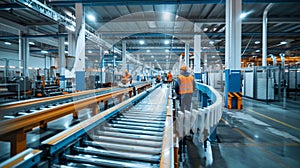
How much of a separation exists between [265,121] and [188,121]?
4.27m

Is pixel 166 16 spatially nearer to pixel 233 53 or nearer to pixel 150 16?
pixel 150 16

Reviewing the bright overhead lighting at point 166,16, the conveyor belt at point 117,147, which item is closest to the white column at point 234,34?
the bright overhead lighting at point 166,16

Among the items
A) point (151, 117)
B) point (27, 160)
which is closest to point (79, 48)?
point (151, 117)

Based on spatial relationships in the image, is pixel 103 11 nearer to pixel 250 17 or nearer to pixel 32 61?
pixel 250 17

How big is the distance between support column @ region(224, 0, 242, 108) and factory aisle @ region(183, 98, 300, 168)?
2.01 meters

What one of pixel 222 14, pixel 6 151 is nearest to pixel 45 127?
pixel 6 151

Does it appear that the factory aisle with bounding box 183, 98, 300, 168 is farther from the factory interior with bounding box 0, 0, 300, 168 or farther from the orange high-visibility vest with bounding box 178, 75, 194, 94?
the orange high-visibility vest with bounding box 178, 75, 194, 94

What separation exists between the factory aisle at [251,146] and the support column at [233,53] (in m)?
2.01

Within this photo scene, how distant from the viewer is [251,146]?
11.2 ft

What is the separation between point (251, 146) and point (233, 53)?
178 inches

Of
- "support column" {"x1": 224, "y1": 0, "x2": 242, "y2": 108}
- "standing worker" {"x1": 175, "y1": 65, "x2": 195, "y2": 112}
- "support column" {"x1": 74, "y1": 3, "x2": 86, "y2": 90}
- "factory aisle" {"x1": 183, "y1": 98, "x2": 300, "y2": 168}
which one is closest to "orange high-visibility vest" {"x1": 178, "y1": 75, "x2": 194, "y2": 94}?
"standing worker" {"x1": 175, "y1": 65, "x2": 195, "y2": 112}

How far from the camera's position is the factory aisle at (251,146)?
280 centimetres

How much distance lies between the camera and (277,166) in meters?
2.68

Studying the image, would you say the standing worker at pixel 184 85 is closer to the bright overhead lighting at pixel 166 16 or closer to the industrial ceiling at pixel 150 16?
the industrial ceiling at pixel 150 16
